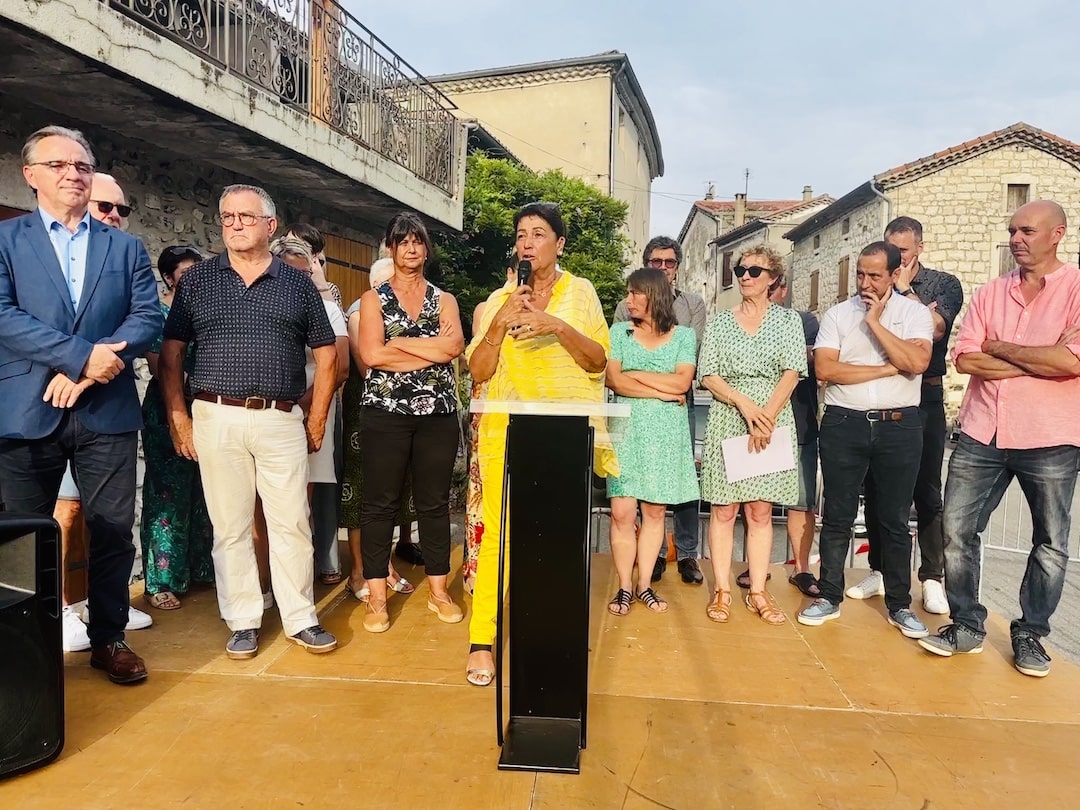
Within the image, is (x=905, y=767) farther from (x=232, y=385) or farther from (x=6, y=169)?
(x=6, y=169)

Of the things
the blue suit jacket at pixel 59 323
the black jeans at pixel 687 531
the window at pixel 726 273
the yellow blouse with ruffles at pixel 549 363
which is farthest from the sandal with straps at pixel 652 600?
the window at pixel 726 273

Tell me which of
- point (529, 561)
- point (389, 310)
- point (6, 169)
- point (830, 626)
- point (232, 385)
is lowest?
point (830, 626)

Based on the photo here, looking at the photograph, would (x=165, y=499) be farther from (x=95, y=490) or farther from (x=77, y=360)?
(x=77, y=360)

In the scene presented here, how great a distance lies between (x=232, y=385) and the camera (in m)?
3.13

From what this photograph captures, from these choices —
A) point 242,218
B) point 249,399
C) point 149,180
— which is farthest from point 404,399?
point 149,180

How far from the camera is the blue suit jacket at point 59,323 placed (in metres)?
2.67

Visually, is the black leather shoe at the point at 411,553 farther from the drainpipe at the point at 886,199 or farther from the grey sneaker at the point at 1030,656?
the drainpipe at the point at 886,199

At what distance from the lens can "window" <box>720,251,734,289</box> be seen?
3464 cm

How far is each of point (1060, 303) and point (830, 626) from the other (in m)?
1.83

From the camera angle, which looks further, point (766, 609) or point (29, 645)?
point (766, 609)

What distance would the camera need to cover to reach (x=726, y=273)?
115 ft

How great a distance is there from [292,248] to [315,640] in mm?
1930

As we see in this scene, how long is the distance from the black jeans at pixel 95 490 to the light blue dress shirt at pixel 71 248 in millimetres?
489

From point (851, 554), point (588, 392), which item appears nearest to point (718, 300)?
point (851, 554)
